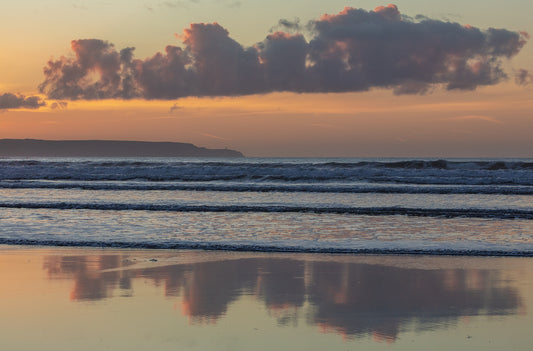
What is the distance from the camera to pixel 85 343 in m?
5.31

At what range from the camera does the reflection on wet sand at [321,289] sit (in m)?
6.14

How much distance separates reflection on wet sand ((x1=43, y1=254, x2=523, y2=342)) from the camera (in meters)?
6.14

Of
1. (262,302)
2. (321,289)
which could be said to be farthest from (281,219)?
(262,302)

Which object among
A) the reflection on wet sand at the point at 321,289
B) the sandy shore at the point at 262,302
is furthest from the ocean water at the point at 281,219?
the reflection on wet sand at the point at 321,289

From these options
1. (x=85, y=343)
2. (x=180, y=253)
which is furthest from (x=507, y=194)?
(x=85, y=343)

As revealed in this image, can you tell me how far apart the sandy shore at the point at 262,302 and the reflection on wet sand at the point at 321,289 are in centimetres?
1

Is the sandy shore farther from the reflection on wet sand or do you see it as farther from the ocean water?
the ocean water

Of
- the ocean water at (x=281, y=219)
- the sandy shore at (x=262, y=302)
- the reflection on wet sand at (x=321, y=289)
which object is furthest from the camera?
the ocean water at (x=281, y=219)

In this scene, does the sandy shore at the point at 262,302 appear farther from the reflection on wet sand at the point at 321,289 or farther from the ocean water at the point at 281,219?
the ocean water at the point at 281,219

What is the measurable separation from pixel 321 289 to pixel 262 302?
1.00m

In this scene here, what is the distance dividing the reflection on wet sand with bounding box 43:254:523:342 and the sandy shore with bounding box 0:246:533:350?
1 centimetres

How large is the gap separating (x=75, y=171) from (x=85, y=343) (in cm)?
3855

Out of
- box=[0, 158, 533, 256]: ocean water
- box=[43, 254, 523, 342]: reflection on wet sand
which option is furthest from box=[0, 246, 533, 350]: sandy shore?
box=[0, 158, 533, 256]: ocean water

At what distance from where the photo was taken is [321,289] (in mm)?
7422
